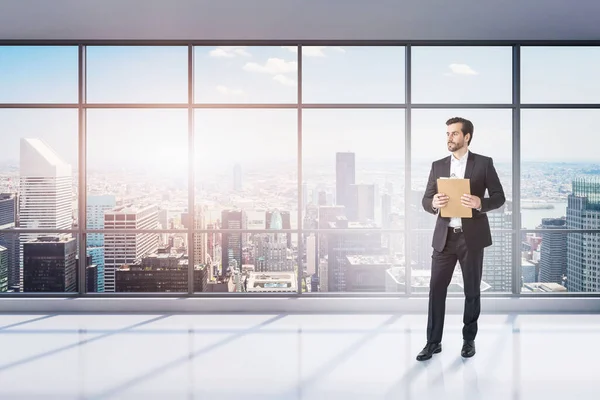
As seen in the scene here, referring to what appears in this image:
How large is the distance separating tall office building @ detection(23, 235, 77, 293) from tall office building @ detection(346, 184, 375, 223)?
10.8 feet

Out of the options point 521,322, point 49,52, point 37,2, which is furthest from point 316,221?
point 49,52

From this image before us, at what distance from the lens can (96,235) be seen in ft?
16.3

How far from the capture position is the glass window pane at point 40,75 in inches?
197

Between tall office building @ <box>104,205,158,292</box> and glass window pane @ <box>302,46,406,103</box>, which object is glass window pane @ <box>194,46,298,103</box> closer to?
glass window pane @ <box>302,46,406,103</box>

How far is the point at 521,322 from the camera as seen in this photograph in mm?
4359

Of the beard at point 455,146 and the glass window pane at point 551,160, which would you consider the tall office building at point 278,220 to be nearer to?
the beard at point 455,146

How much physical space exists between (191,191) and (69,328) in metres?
1.87

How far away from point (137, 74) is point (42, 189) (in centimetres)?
179

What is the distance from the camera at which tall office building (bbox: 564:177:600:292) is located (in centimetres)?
499

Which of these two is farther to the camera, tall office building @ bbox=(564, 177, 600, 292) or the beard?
tall office building @ bbox=(564, 177, 600, 292)

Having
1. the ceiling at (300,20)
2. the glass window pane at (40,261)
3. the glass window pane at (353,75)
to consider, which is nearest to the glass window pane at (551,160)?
the ceiling at (300,20)

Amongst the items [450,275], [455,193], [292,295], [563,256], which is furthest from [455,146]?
[563,256]

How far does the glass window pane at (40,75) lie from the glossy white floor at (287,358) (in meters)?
2.54

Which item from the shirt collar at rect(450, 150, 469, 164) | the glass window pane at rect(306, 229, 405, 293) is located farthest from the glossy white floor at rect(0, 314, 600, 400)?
the shirt collar at rect(450, 150, 469, 164)
